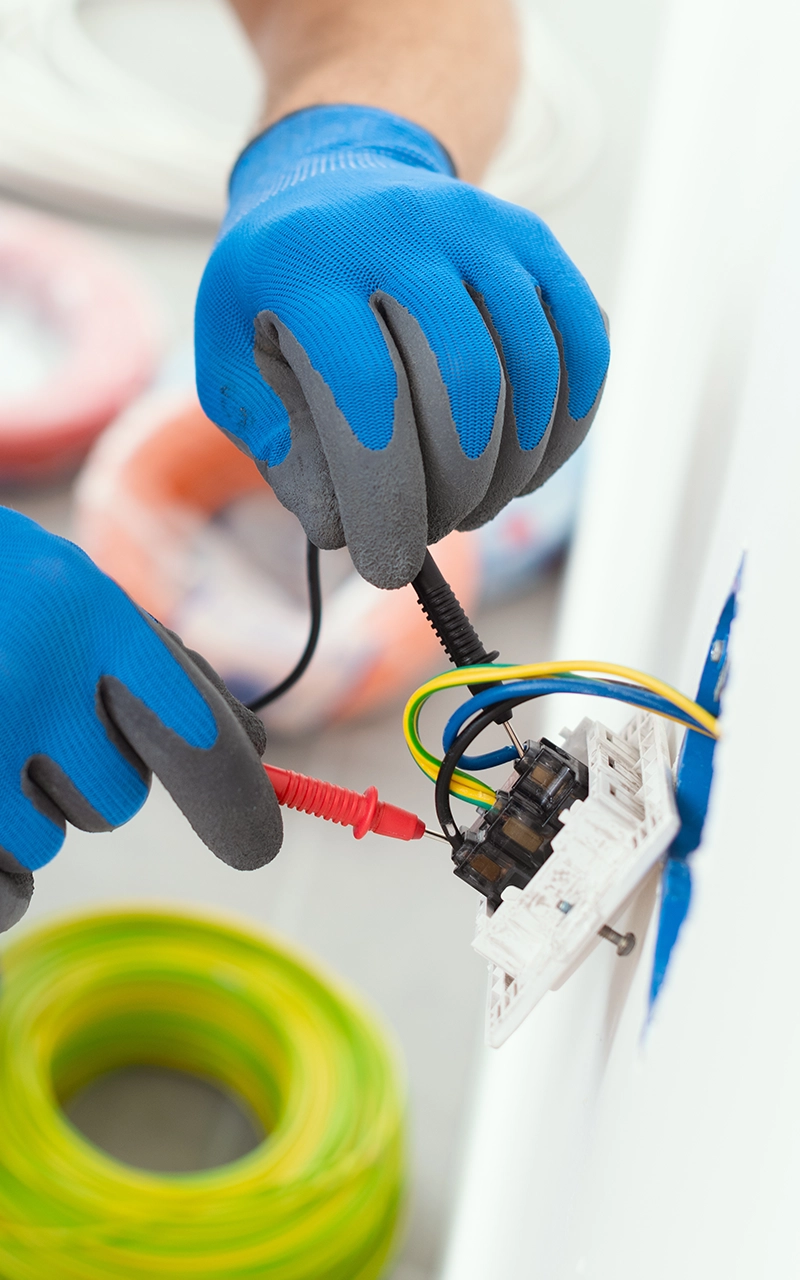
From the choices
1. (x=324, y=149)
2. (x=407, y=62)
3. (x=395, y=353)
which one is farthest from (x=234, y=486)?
(x=395, y=353)

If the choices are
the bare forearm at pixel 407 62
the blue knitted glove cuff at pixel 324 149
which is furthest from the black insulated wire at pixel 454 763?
the bare forearm at pixel 407 62

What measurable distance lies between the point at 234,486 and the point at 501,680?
133 cm

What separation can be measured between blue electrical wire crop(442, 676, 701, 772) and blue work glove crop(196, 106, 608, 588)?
102 mm

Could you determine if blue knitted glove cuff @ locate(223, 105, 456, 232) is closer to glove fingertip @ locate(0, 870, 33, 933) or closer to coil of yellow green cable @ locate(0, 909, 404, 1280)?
glove fingertip @ locate(0, 870, 33, 933)

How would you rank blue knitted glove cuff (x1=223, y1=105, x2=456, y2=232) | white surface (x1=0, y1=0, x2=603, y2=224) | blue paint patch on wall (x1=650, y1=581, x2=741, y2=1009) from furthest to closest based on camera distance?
white surface (x1=0, y1=0, x2=603, y2=224)
blue knitted glove cuff (x1=223, y1=105, x2=456, y2=232)
blue paint patch on wall (x1=650, y1=581, x2=741, y2=1009)

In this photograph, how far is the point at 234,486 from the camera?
1.76 meters

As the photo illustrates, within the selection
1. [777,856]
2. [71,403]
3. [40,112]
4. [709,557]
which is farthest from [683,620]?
[40,112]

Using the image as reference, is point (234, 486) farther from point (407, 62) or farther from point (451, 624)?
point (451, 624)

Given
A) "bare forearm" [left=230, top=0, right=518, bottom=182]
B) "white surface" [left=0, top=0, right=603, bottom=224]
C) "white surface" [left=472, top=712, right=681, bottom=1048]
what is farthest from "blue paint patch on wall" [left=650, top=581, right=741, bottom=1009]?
"white surface" [left=0, top=0, right=603, bottom=224]

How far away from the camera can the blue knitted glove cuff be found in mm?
766

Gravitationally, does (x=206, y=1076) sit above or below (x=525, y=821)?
below

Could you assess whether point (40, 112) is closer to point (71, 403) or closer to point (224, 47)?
point (224, 47)

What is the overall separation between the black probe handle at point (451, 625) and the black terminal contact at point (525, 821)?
0.31 feet

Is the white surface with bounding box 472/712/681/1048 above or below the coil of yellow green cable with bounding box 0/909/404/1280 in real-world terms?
above
